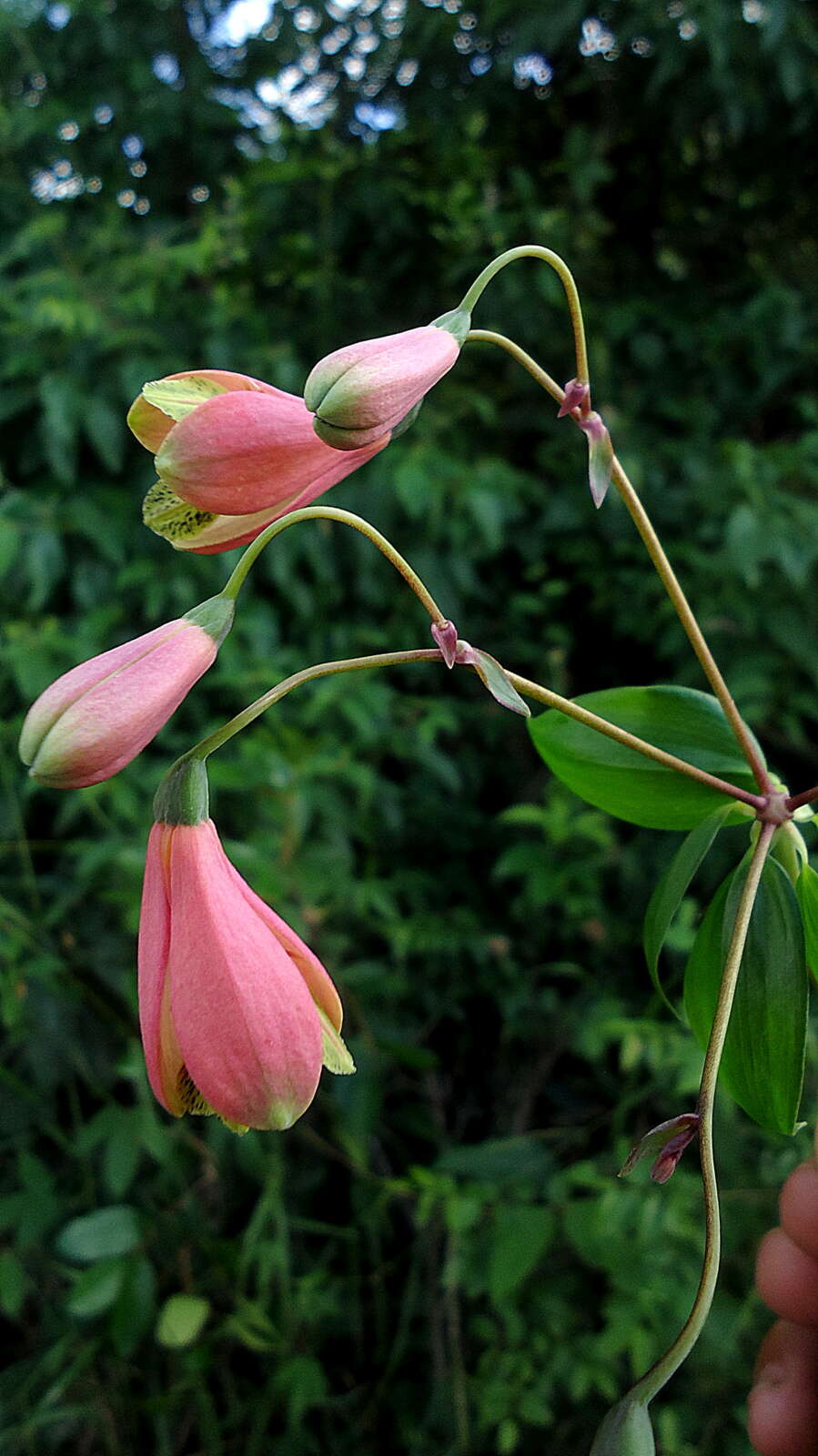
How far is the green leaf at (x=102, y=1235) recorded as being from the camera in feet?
2.94

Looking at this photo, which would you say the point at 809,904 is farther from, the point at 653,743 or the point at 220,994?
the point at 220,994

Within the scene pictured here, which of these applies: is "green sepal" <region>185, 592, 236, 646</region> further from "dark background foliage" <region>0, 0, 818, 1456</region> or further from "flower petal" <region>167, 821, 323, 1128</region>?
"dark background foliage" <region>0, 0, 818, 1456</region>

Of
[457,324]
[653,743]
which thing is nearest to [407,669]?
[653,743]

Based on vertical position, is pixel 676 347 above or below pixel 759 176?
below

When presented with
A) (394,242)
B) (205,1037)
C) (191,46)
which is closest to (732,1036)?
(205,1037)

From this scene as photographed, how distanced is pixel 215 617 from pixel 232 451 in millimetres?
52

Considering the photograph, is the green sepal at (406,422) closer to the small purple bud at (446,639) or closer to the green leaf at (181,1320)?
the small purple bud at (446,639)

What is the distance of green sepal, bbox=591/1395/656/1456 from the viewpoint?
0.28 meters

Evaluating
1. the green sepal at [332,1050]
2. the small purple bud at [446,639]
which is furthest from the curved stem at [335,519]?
the green sepal at [332,1050]

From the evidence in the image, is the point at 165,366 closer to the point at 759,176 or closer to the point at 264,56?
the point at 264,56

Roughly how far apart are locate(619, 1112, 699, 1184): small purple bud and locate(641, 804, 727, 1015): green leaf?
0.09 meters

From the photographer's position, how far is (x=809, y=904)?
0.39m

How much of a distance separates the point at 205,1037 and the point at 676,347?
1186 millimetres

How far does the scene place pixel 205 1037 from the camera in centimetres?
31
